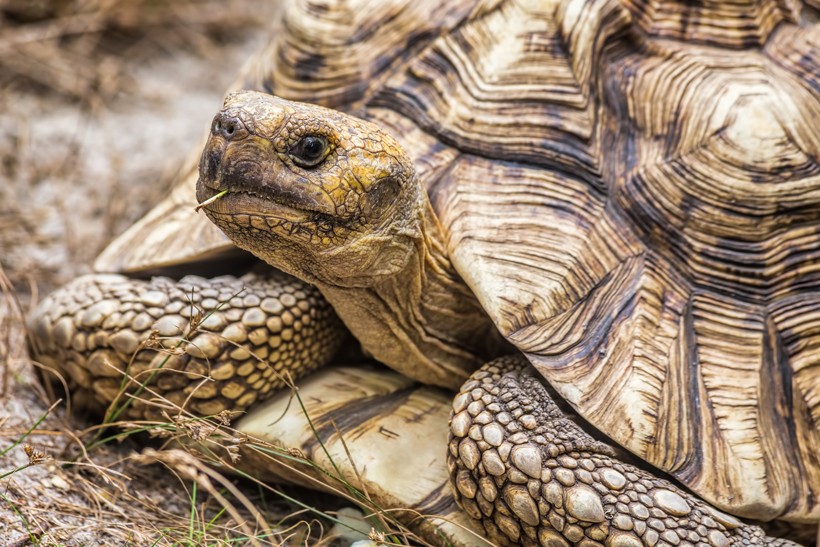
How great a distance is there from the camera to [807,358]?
2512mm

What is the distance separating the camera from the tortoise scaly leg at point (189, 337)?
2746mm

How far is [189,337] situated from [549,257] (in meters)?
1.08

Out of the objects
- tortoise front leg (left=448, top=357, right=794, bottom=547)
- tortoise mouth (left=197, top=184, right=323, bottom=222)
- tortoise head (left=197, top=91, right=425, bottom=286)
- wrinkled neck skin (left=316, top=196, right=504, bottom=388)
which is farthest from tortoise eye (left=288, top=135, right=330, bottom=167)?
tortoise front leg (left=448, top=357, right=794, bottom=547)

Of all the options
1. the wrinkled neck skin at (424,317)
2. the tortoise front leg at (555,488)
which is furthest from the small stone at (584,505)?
the wrinkled neck skin at (424,317)

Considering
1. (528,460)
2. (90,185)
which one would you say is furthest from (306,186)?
(90,185)

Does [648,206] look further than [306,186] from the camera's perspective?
Yes

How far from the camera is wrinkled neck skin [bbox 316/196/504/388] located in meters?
2.65

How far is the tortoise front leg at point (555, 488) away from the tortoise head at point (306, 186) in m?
0.53

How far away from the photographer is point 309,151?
90.7 inches

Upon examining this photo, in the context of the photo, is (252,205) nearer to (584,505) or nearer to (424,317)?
(424,317)

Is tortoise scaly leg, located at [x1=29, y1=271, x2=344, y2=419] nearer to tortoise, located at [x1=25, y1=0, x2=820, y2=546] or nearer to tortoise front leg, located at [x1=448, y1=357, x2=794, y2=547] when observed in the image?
tortoise, located at [x1=25, y1=0, x2=820, y2=546]

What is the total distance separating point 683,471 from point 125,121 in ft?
13.6

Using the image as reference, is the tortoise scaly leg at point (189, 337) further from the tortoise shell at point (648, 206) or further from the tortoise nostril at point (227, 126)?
the tortoise nostril at point (227, 126)

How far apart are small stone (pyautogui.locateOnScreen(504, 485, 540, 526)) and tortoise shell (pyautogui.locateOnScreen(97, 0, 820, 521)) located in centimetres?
26
